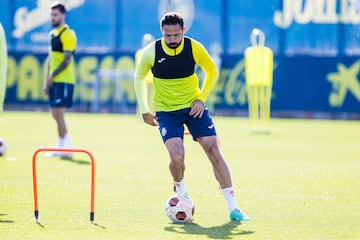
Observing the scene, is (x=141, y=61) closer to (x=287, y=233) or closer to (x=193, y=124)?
(x=193, y=124)

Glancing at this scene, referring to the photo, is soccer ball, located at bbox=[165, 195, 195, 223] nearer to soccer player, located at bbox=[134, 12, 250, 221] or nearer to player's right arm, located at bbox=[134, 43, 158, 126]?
soccer player, located at bbox=[134, 12, 250, 221]

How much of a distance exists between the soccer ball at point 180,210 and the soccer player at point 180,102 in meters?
0.20

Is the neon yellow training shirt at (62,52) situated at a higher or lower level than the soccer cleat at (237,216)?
higher

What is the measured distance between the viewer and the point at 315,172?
14.8m

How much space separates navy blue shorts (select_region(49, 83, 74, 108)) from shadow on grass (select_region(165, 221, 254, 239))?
23.5 feet

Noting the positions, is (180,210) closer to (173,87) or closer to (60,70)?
(173,87)

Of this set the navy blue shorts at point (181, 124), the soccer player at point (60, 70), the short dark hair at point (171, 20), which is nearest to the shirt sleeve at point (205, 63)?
the navy blue shorts at point (181, 124)

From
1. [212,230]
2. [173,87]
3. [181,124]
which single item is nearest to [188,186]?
[181,124]

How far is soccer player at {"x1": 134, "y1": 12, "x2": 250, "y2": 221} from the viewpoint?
9.98 m

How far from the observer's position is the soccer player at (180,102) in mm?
9977

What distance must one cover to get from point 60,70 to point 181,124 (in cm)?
657

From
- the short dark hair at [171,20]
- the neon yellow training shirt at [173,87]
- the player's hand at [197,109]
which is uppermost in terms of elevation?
the short dark hair at [171,20]

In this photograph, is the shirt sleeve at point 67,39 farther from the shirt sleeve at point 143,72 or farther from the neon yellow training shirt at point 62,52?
the shirt sleeve at point 143,72

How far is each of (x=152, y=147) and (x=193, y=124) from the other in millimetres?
9296
